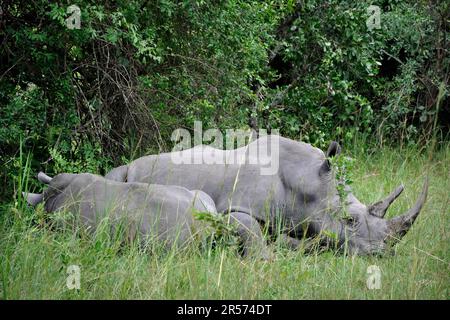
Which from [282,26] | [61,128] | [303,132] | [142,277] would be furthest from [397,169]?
[142,277]

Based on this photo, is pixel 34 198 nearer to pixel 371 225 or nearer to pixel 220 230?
pixel 220 230

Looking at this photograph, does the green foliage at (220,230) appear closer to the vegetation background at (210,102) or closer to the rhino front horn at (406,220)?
the vegetation background at (210,102)

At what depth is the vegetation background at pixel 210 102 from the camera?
5.40 m

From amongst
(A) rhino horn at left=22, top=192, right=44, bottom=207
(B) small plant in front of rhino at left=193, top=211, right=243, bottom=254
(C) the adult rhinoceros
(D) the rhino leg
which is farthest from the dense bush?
(B) small plant in front of rhino at left=193, top=211, right=243, bottom=254

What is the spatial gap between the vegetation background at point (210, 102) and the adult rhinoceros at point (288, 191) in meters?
0.35

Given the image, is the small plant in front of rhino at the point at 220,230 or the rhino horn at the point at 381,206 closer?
the small plant in front of rhino at the point at 220,230

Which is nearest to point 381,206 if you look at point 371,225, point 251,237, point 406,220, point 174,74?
point 371,225

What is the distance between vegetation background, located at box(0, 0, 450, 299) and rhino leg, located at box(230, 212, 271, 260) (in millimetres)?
183

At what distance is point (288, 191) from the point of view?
721cm

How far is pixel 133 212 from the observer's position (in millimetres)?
6219

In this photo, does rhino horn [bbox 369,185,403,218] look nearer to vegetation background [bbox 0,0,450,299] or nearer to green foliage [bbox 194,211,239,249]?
vegetation background [bbox 0,0,450,299]

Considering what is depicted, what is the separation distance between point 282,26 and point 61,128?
160 inches

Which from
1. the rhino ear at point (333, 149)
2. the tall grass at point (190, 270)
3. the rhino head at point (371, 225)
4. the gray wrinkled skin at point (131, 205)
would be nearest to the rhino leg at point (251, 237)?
the tall grass at point (190, 270)

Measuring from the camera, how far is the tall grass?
5062mm
